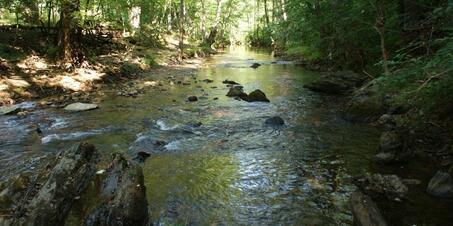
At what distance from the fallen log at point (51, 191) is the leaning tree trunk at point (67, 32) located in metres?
9.90

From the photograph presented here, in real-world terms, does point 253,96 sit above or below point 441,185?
above

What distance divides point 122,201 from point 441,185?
13.3ft

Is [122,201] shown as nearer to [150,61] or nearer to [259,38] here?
[150,61]

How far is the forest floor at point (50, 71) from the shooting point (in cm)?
1217

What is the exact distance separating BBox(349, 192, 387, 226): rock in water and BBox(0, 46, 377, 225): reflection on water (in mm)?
201

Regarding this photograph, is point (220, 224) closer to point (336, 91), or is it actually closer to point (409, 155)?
point (409, 155)

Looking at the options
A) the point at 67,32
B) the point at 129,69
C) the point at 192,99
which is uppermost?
the point at 67,32

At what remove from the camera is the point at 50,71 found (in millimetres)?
13750

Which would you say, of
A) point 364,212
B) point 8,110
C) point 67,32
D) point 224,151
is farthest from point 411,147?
point 67,32

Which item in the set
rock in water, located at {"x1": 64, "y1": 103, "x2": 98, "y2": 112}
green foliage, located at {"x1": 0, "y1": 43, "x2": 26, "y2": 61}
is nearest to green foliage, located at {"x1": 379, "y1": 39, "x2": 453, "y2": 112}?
rock in water, located at {"x1": 64, "y1": 103, "x2": 98, "y2": 112}

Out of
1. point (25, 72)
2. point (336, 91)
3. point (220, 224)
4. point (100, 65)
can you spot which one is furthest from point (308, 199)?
point (100, 65)

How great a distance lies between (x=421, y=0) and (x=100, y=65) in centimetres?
1133

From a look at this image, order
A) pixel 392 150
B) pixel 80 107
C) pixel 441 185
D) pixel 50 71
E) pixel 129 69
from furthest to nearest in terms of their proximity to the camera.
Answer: pixel 129 69, pixel 50 71, pixel 80 107, pixel 392 150, pixel 441 185

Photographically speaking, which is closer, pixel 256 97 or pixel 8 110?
pixel 8 110
